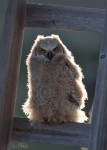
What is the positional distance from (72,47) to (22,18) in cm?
611

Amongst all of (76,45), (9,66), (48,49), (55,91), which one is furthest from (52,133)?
(76,45)

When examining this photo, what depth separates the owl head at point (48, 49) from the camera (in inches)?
154

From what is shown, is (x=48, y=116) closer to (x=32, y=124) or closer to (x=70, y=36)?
(x=32, y=124)

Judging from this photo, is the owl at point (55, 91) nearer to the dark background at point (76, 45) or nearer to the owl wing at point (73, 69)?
the owl wing at point (73, 69)

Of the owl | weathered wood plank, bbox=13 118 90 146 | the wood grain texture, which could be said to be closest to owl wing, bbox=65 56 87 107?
the owl

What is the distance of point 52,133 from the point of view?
3504mm

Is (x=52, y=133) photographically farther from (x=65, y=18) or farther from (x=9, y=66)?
(x=65, y=18)

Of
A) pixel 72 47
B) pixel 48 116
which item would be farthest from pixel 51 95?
pixel 72 47

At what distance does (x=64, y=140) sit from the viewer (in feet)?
11.4

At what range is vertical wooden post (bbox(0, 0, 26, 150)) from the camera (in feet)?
11.4

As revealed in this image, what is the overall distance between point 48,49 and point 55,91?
0.31 m

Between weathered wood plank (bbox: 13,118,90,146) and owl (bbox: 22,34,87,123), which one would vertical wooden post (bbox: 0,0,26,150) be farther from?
owl (bbox: 22,34,87,123)

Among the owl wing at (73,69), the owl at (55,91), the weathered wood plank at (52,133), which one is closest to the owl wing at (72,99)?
the owl at (55,91)

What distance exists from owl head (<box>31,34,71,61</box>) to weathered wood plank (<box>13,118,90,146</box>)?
0.52 metres
